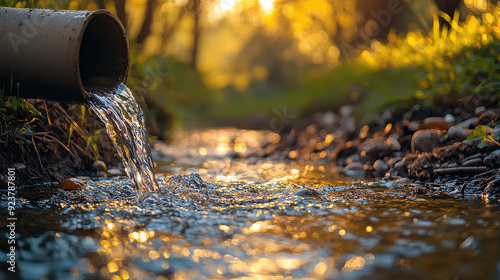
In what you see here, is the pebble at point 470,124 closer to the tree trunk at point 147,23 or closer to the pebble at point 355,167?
the pebble at point 355,167

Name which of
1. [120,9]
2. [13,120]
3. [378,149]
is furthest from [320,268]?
[120,9]

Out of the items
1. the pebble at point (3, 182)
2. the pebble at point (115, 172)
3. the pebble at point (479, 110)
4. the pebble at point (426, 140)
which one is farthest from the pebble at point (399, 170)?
the pebble at point (3, 182)

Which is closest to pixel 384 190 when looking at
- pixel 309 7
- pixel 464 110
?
pixel 464 110

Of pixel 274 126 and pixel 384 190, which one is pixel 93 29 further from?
pixel 274 126

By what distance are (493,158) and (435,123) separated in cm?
138

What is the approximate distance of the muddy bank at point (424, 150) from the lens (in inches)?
145

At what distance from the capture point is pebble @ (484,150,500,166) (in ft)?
11.9

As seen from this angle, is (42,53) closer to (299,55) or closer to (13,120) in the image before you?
(13,120)

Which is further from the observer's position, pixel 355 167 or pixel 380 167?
pixel 355 167

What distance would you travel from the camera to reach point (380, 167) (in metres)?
4.91

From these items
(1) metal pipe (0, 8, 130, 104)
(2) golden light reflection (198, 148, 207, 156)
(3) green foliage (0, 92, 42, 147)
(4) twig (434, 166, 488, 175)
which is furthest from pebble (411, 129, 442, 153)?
(3) green foliage (0, 92, 42, 147)

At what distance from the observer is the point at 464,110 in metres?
5.10

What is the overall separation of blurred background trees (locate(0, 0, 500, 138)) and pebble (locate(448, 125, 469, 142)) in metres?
1.25

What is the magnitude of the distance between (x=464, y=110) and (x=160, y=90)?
19.7 feet
